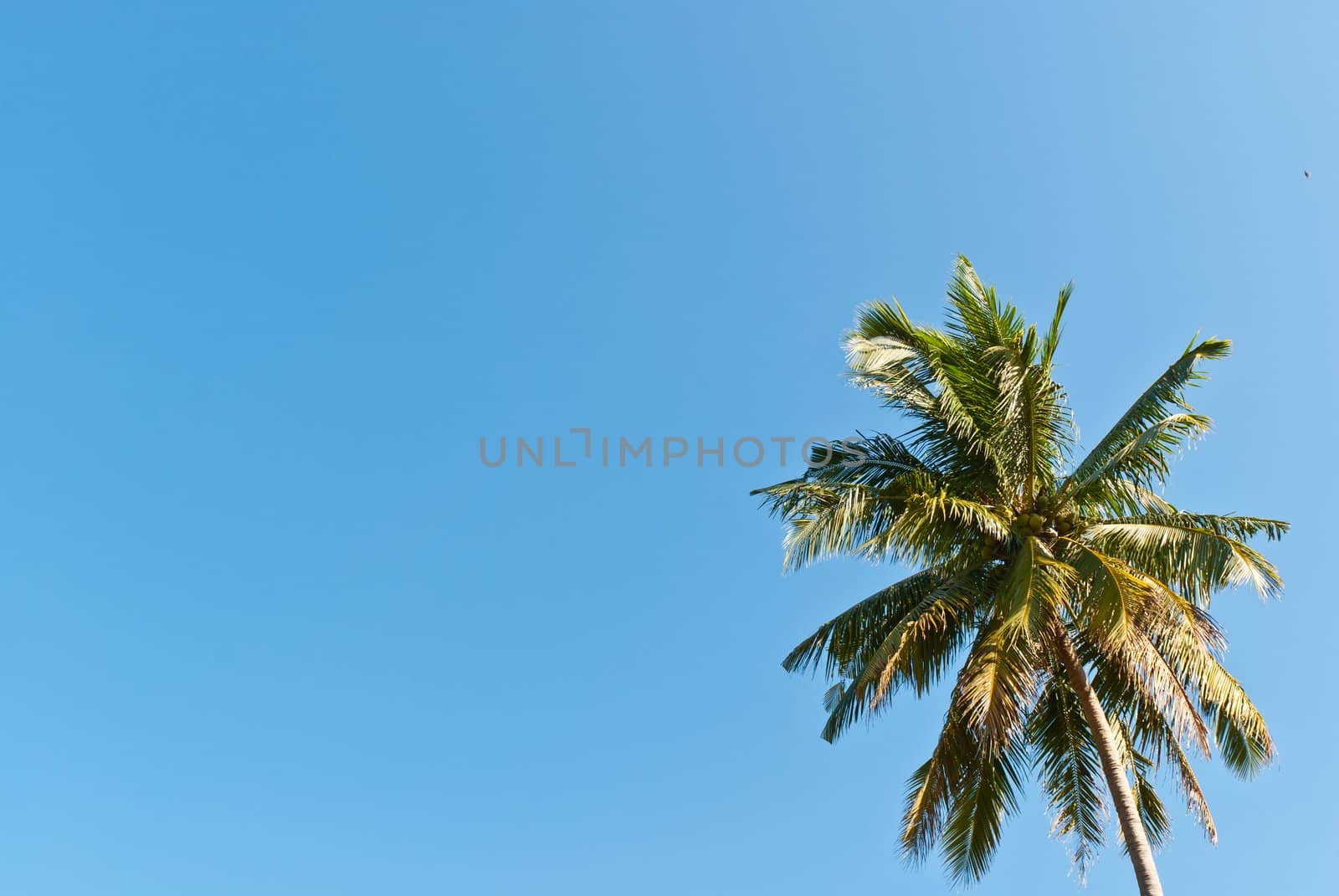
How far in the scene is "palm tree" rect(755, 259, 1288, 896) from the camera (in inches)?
459

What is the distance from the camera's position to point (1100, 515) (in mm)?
13875

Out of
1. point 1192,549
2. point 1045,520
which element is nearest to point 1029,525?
point 1045,520

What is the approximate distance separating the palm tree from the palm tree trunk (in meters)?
0.02

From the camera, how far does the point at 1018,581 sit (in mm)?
11703

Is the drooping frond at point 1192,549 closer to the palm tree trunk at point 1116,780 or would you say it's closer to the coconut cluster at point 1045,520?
the coconut cluster at point 1045,520

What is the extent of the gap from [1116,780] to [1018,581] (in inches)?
96.1

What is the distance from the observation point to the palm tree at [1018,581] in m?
11.6

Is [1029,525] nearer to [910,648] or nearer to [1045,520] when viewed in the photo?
[1045,520]

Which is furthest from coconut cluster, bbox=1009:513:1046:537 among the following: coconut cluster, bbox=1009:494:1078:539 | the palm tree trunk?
the palm tree trunk

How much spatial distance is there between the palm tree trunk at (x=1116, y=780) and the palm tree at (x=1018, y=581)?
0.07 ft

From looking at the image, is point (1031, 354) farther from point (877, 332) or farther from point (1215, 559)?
point (1215, 559)

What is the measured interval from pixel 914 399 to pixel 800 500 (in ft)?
7.58

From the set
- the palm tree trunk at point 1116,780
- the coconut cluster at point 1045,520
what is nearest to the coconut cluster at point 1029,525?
the coconut cluster at point 1045,520

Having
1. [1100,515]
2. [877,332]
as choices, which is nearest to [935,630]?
[1100,515]
